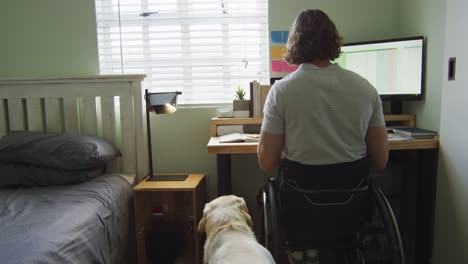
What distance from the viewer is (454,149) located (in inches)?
61.4

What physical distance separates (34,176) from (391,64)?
7.32ft

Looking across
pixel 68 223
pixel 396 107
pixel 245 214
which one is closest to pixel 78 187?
pixel 68 223

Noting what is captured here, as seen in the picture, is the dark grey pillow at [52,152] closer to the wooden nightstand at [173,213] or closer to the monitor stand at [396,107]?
the wooden nightstand at [173,213]

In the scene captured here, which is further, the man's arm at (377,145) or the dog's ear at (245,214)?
the dog's ear at (245,214)

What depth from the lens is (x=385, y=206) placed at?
1.19m

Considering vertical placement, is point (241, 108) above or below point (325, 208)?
above

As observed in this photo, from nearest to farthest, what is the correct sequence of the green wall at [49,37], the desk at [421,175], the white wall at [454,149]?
the white wall at [454,149] < the desk at [421,175] < the green wall at [49,37]

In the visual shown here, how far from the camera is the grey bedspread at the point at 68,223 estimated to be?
1.07 meters

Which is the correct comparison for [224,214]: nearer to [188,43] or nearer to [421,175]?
[421,175]

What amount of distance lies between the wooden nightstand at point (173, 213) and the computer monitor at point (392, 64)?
129cm

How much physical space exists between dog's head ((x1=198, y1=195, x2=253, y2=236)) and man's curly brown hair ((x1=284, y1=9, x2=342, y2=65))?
A: 703 millimetres

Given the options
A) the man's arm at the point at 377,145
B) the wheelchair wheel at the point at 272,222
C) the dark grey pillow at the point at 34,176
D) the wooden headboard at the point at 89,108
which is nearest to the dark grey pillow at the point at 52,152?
the dark grey pillow at the point at 34,176

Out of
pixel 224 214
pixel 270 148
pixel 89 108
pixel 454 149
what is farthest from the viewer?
pixel 89 108

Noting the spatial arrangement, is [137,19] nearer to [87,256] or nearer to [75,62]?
[75,62]
